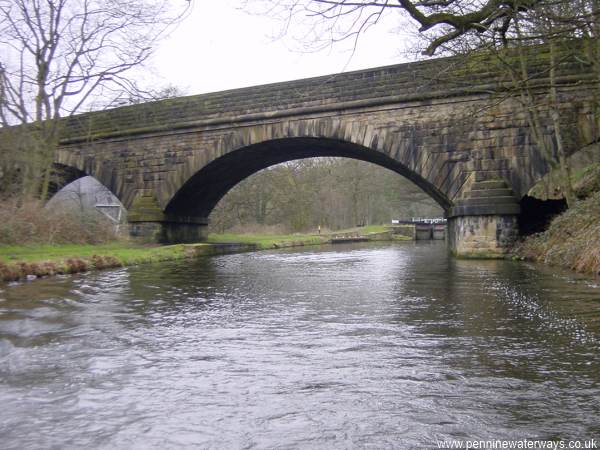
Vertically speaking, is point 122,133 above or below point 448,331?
above

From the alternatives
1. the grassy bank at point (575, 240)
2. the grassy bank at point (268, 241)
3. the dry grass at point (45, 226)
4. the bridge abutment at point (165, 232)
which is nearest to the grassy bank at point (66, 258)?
the dry grass at point (45, 226)

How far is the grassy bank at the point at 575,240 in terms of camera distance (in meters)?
8.68

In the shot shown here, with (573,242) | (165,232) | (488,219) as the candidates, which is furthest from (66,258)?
(573,242)

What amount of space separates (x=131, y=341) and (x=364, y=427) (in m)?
2.46

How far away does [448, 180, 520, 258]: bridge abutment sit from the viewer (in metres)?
12.9

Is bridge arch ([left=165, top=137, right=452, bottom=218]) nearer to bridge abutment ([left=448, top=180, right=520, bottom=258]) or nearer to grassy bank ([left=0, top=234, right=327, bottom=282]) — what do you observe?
bridge abutment ([left=448, top=180, right=520, bottom=258])

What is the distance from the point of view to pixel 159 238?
19328mm

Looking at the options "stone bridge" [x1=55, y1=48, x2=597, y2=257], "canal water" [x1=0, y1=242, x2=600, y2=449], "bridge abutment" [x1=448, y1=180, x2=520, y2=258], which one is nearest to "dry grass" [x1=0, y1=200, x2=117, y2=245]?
"stone bridge" [x1=55, y1=48, x2=597, y2=257]

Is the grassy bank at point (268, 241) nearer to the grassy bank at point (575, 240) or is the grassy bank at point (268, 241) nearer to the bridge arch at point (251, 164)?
the bridge arch at point (251, 164)

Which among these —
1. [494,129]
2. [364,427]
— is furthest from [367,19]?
[494,129]

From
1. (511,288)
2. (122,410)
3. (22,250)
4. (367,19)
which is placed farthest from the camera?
(22,250)

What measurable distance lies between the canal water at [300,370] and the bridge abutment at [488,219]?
660 cm

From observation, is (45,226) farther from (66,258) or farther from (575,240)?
(575,240)

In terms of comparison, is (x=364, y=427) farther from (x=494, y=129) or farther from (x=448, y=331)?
(x=494, y=129)
